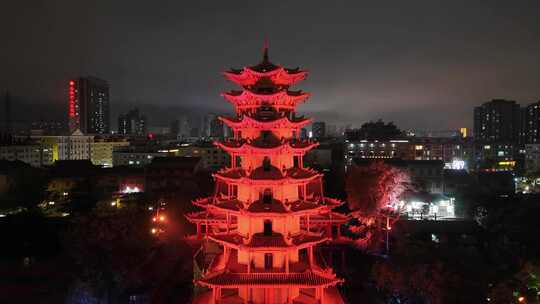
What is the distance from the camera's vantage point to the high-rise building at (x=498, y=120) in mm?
112875

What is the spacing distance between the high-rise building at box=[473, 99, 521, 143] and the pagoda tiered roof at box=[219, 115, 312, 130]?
11056 cm

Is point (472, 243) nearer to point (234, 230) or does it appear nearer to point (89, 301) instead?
point (234, 230)

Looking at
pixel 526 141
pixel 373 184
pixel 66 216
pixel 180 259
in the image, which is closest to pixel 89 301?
pixel 180 259

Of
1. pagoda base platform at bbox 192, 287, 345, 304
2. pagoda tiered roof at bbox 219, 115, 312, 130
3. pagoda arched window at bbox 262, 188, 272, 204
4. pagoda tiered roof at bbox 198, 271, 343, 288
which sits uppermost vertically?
pagoda tiered roof at bbox 219, 115, 312, 130

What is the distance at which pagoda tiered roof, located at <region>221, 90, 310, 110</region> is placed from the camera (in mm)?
20250

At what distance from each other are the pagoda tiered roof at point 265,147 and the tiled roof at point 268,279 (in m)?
5.83

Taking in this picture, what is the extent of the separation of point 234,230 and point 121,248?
1017 cm

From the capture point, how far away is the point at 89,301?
2684cm

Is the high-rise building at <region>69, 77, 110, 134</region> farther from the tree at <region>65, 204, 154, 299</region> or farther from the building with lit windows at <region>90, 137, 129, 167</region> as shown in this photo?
the tree at <region>65, 204, 154, 299</region>

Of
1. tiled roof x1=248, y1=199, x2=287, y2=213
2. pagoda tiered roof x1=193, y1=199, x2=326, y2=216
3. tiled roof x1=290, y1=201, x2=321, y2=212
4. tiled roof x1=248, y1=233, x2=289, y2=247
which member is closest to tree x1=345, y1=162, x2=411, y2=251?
tiled roof x1=290, y1=201, x2=321, y2=212

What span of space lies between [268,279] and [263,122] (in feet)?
24.5

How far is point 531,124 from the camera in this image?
104 m

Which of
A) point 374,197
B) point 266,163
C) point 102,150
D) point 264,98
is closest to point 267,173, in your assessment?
point 266,163

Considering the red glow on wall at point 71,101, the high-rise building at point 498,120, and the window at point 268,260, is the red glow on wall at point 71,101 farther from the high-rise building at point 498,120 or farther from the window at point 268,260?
the high-rise building at point 498,120
